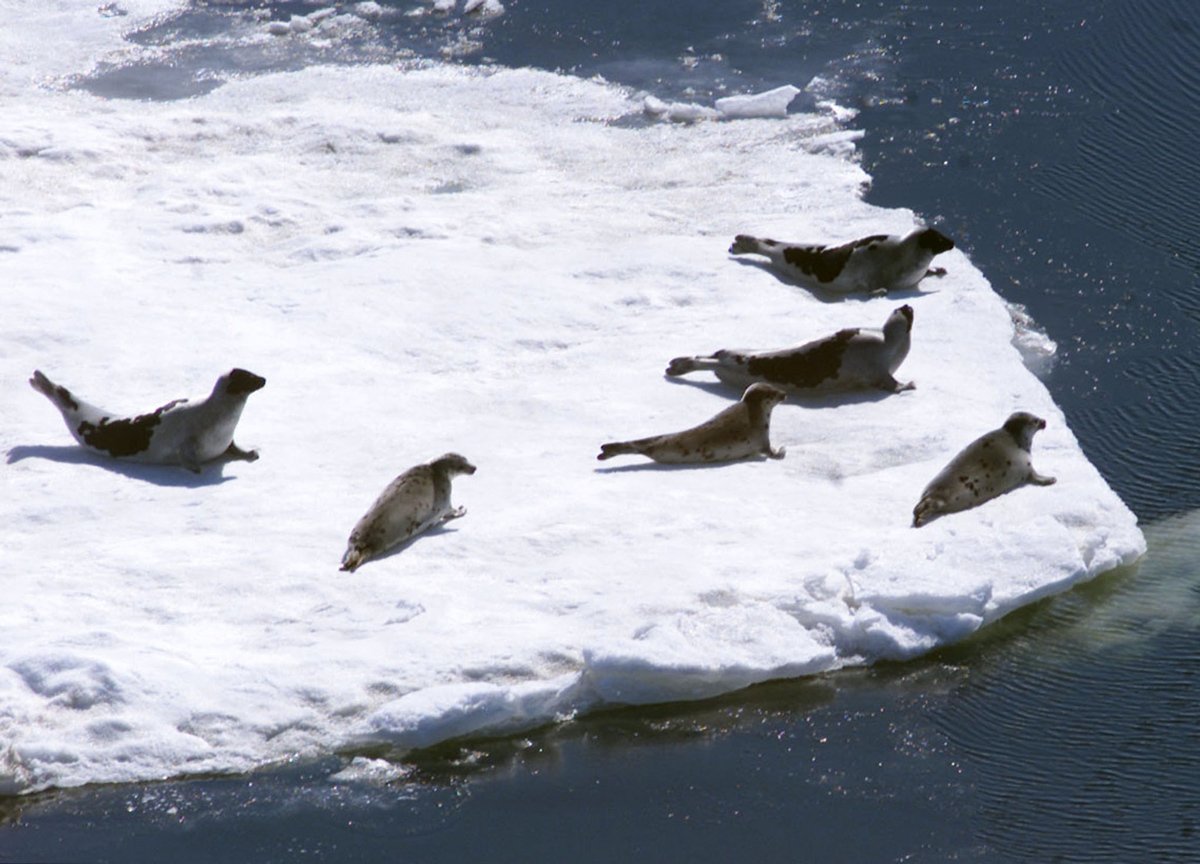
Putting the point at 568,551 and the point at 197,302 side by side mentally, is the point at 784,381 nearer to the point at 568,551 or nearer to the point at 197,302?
the point at 568,551

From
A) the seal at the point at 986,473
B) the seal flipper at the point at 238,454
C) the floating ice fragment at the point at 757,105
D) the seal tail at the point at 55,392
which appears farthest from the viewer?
the floating ice fragment at the point at 757,105

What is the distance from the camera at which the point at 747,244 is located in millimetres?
9672

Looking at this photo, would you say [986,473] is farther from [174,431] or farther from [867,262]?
[174,431]

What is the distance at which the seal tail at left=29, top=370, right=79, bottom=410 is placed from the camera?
24.4 feet

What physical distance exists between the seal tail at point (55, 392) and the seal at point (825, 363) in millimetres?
2806

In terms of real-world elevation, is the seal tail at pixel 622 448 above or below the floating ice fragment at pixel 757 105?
below

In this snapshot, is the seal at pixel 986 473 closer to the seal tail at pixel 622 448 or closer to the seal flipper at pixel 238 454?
the seal tail at pixel 622 448

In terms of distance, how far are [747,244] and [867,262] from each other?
72 cm

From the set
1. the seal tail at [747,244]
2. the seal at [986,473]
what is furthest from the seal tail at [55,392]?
the seal tail at [747,244]

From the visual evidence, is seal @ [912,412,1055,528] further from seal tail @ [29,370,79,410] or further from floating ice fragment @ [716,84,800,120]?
floating ice fragment @ [716,84,800,120]

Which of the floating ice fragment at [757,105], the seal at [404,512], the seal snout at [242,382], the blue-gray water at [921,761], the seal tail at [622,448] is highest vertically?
the seal snout at [242,382]

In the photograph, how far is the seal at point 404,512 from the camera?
6.35 m

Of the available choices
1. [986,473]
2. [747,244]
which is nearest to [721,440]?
[986,473]

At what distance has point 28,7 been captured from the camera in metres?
14.5
